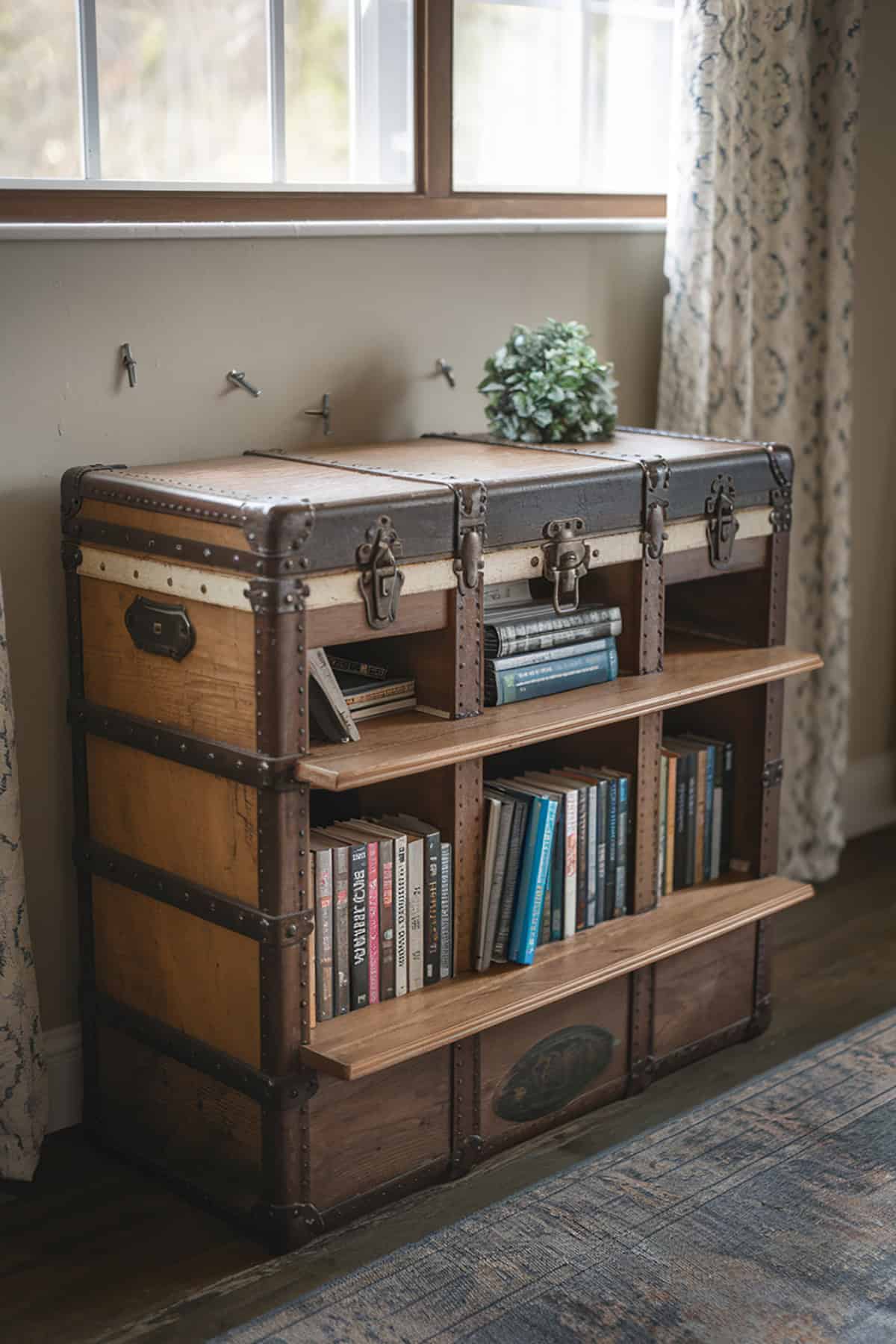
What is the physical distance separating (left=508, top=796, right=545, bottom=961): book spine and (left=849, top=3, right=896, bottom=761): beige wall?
181cm

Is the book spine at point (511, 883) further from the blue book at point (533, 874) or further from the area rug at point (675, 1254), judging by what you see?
the area rug at point (675, 1254)

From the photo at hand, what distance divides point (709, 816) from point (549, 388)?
2.75 ft

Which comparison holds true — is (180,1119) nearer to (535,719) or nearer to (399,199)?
(535,719)

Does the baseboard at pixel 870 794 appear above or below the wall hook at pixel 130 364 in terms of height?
below

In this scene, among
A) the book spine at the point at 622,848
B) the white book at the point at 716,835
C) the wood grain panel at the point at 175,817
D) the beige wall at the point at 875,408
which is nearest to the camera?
the wood grain panel at the point at 175,817

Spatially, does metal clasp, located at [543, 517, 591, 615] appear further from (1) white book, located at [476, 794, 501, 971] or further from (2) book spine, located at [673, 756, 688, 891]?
(2) book spine, located at [673, 756, 688, 891]

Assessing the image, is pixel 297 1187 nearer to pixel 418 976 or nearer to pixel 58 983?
pixel 418 976

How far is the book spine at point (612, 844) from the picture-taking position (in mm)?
2611

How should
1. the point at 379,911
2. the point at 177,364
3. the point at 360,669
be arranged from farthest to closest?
the point at 177,364
the point at 360,669
the point at 379,911

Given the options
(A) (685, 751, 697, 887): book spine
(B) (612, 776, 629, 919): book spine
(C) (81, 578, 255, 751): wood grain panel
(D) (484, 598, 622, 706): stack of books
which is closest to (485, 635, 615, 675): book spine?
(D) (484, 598, 622, 706): stack of books

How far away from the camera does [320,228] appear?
2.65 meters

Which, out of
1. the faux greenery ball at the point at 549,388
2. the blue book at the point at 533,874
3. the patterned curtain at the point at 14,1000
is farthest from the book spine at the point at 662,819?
the patterned curtain at the point at 14,1000

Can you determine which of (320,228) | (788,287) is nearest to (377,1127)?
(320,228)

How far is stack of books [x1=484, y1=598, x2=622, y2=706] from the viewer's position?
2.41 m
